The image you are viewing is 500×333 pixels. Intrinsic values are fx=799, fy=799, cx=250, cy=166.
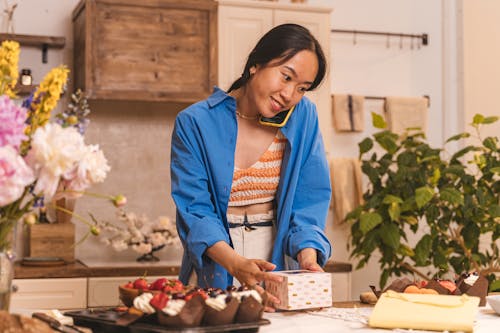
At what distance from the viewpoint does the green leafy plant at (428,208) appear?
404cm

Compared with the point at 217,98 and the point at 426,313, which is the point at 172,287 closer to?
the point at 426,313

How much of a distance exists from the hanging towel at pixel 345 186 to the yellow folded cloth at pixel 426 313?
9.17 feet

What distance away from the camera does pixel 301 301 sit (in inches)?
68.1

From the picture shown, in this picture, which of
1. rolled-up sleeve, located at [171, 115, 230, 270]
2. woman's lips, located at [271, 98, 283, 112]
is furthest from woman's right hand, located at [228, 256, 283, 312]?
woman's lips, located at [271, 98, 283, 112]

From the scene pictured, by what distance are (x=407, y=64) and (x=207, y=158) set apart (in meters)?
2.89

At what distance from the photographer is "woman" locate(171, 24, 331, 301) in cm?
206

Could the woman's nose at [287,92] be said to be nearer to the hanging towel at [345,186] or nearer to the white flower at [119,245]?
the white flower at [119,245]

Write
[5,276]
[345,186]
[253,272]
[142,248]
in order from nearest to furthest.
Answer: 1. [5,276]
2. [253,272]
3. [142,248]
4. [345,186]

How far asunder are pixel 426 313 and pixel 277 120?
0.81m

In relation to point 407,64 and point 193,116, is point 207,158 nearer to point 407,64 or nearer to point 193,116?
point 193,116

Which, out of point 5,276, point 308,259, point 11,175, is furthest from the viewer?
point 308,259

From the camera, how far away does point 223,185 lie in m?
2.11

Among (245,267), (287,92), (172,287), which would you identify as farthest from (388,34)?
(172,287)

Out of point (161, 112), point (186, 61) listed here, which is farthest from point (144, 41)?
point (161, 112)
